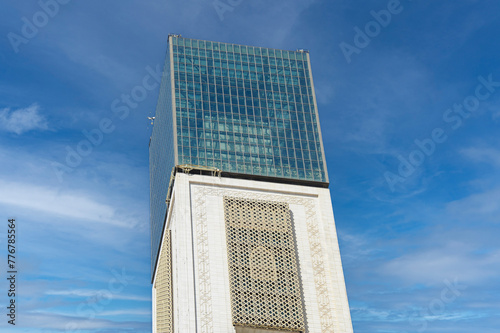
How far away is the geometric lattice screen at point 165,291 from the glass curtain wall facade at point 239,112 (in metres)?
6.38

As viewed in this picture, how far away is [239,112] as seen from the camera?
80.1 m

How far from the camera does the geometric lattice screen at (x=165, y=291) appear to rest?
75.0 metres

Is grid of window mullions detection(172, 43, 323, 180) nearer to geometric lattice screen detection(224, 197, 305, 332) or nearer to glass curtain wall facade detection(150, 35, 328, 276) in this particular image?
glass curtain wall facade detection(150, 35, 328, 276)

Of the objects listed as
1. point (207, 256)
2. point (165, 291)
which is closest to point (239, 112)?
point (207, 256)

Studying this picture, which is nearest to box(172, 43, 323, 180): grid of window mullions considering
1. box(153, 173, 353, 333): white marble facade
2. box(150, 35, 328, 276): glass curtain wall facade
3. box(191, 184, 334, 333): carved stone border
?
box(150, 35, 328, 276): glass curtain wall facade

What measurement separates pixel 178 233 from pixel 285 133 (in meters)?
21.7

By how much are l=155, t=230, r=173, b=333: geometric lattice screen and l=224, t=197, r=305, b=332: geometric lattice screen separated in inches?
469

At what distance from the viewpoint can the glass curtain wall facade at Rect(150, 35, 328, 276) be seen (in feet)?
251

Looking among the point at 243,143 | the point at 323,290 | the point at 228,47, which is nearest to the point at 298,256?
the point at 323,290

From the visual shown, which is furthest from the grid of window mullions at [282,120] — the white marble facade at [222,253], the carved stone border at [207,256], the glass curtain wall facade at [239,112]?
the carved stone border at [207,256]

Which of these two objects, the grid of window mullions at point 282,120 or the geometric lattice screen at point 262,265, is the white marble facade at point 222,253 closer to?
the geometric lattice screen at point 262,265

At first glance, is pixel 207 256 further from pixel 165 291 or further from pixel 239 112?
pixel 239 112

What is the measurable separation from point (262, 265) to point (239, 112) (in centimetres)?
2274

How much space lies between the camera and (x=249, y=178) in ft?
248
